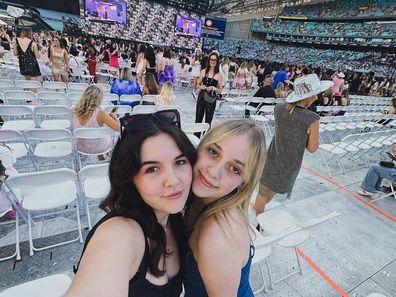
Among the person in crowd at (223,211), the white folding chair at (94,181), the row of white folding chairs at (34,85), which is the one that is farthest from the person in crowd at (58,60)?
the person in crowd at (223,211)

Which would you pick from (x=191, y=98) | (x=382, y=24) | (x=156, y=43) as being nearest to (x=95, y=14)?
(x=156, y=43)

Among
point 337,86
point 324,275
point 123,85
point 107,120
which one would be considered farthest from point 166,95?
point 337,86

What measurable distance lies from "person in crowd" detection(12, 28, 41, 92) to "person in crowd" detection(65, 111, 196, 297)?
6.48 metres

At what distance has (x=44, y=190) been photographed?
2295 mm

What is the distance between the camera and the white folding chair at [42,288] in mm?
1208

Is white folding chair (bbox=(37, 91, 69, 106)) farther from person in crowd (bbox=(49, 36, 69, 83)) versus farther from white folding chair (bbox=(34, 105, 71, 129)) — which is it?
person in crowd (bbox=(49, 36, 69, 83))

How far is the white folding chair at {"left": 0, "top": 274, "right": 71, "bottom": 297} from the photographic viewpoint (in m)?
1.21

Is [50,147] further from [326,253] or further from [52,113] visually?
[326,253]

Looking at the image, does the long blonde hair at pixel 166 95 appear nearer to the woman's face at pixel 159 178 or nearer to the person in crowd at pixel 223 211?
the person in crowd at pixel 223 211

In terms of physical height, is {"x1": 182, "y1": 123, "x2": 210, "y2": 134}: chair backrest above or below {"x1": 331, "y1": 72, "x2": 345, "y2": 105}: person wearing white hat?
below

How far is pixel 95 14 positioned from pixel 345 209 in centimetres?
2549

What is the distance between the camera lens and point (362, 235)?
Answer: 3.14 m

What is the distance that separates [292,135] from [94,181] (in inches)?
86.2

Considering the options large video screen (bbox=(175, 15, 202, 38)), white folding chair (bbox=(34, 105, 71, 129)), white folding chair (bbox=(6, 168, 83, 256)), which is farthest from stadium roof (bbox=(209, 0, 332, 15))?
white folding chair (bbox=(6, 168, 83, 256))
